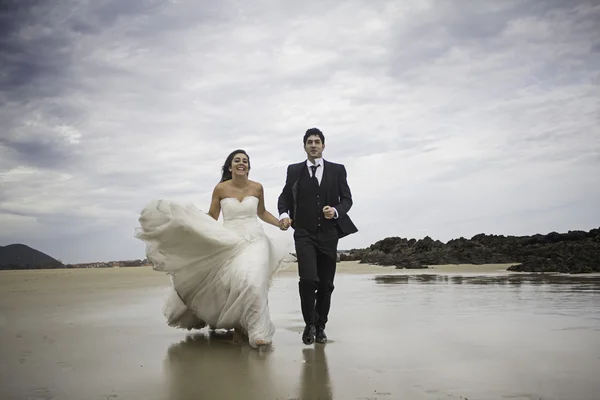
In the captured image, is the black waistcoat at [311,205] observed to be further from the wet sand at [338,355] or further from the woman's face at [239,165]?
the wet sand at [338,355]

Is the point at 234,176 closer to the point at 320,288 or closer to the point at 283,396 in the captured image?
the point at 320,288

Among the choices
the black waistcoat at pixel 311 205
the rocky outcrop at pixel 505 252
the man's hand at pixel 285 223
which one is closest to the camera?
the black waistcoat at pixel 311 205

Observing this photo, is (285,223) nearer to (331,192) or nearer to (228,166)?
(331,192)

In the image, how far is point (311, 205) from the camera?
652 centimetres

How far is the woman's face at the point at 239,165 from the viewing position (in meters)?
7.24

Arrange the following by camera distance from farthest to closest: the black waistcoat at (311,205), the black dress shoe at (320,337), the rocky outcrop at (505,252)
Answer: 1. the rocky outcrop at (505,252)
2. the black waistcoat at (311,205)
3. the black dress shoe at (320,337)

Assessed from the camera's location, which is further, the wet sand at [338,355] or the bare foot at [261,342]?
the bare foot at [261,342]

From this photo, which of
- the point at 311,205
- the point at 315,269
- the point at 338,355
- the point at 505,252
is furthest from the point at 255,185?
the point at 505,252

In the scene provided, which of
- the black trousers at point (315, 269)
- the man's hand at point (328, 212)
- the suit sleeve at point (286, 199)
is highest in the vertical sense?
the suit sleeve at point (286, 199)

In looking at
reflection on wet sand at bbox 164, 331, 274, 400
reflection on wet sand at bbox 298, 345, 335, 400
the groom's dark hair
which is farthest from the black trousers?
the groom's dark hair

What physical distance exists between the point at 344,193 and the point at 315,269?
1.06m

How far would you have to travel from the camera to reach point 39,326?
25.1 ft

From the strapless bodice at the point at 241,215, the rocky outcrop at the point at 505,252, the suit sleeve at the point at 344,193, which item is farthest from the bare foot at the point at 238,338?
the rocky outcrop at the point at 505,252

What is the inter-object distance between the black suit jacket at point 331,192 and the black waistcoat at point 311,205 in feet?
0.18
